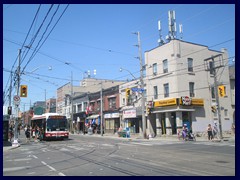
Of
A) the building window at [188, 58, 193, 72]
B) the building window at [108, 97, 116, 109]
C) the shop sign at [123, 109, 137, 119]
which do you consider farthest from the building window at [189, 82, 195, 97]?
the building window at [108, 97, 116, 109]

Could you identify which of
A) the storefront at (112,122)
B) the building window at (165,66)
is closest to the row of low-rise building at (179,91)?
the building window at (165,66)

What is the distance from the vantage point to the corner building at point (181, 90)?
32.7m

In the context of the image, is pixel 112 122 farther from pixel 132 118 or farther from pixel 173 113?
pixel 173 113

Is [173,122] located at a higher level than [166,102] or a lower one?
lower

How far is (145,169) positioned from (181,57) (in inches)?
991

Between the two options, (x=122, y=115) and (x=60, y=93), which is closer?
(x=122, y=115)

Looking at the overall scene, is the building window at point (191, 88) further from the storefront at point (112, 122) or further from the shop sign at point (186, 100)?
the storefront at point (112, 122)

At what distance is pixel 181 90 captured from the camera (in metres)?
32.7

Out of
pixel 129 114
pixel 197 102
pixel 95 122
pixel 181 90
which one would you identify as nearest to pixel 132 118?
pixel 129 114

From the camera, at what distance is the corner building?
107 ft
